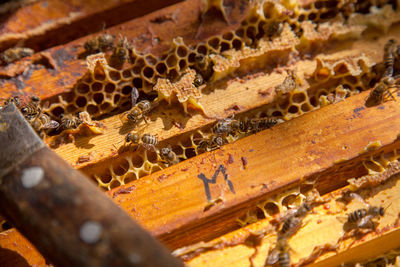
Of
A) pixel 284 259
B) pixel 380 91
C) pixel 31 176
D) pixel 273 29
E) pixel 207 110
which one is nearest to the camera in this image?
pixel 31 176

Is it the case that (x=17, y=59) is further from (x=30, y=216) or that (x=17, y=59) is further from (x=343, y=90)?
(x=343, y=90)

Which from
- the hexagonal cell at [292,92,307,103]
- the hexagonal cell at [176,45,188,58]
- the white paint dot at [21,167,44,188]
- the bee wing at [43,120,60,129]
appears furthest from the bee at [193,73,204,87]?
the white paint dot at [21,167,44,188]

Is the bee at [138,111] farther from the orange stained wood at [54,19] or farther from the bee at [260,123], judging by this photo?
the orange stained wood at [54,19]

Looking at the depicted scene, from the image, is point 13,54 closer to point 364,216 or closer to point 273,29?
point 273,29

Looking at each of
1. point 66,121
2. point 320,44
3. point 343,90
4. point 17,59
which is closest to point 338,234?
point 343,90

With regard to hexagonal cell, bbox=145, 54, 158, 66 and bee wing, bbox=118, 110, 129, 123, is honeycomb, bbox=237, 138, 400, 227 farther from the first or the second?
hexagonal cell, bbox=145, 54, 158, 66

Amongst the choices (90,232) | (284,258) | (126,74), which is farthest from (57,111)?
(284,258)
